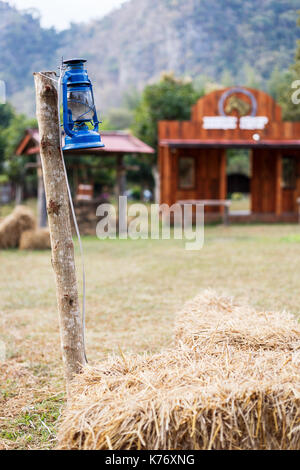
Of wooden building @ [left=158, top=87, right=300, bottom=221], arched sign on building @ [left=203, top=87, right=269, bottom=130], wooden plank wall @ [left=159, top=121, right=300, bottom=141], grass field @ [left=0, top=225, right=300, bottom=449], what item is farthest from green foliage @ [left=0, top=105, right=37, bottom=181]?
grass field @ [left=0, top=225, right=300, bottom=449]

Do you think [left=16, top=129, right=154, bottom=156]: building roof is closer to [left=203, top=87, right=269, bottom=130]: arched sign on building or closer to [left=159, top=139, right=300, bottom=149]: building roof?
[left=159, top=139, right=300, bottom=149]: building roof

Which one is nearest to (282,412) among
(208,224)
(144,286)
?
(144,286)

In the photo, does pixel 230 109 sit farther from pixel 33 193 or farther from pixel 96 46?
pixel 96 46

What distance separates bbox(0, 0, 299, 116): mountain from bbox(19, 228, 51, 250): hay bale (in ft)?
12.2

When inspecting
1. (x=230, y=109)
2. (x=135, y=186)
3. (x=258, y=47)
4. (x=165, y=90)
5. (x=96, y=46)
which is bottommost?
(x=135, y=186)

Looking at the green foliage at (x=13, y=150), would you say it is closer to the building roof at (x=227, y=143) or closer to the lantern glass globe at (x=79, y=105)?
the building roof at (x=227, y=143)

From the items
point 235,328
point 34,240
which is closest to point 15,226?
A: point 34,240

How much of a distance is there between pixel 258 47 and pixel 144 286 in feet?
176

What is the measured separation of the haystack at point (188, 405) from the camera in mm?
2176

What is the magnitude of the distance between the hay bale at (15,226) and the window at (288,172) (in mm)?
11300

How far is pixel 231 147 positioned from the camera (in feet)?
63.3

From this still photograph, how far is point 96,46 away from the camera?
11438cm

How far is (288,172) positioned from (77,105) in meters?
19.1
